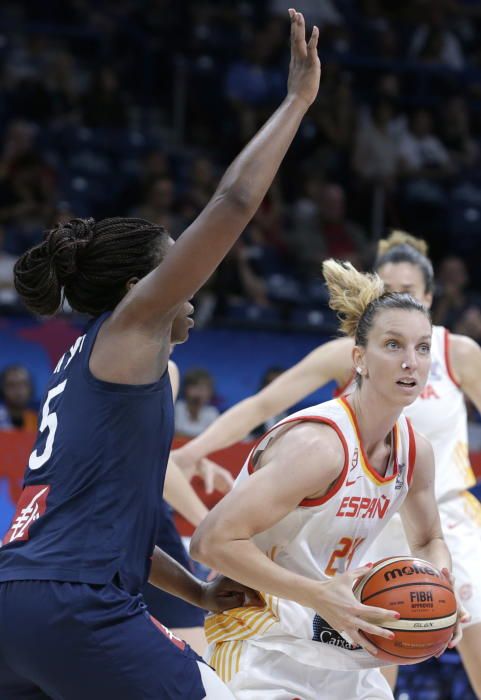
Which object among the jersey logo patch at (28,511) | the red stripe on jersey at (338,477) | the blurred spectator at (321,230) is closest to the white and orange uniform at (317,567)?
the red stripe on jersey at (338,477)

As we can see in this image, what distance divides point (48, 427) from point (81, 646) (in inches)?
19.1

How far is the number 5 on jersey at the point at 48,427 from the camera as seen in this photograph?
2533mm

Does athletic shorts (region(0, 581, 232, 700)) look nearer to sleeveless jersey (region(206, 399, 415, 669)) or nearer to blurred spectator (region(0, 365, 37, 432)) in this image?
sleeveless jersey (region(206, 399, 415, 669))

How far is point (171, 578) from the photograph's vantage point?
3012 mm

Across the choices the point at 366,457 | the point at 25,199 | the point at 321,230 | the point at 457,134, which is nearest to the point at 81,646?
the point at 366,457

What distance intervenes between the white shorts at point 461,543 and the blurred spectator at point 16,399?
312cm

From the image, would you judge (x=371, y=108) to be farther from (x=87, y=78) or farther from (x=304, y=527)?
(x=304, y=527)

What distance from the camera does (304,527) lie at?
121 inches

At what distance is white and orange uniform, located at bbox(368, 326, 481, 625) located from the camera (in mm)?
4367

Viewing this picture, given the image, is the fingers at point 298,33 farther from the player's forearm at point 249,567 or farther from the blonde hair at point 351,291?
the player's forearm at point 249,567

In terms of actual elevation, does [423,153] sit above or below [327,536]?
above

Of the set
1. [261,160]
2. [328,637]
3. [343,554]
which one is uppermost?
[261,160]

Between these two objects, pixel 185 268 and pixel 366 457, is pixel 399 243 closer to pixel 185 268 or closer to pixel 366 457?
pixel 366 457

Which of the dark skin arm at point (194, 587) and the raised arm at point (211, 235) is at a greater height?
the raised arm at point (211, 235)
